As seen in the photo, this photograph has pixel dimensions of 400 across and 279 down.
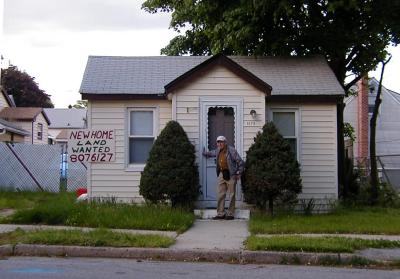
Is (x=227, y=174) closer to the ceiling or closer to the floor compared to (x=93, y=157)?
closer to the floor

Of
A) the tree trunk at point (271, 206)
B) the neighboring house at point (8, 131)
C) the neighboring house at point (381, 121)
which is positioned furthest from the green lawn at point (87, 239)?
the neighboring house at point (381, 121)

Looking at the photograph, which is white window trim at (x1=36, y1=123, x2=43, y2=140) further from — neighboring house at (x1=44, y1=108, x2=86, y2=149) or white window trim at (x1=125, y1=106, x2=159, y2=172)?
white window trim at (x1=125, y1=106, x2=159, y2=172)

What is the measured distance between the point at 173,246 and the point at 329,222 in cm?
414

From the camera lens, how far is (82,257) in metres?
9.31

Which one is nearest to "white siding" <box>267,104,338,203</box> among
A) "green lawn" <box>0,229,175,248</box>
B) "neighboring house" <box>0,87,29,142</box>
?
"green lawn" <box>0,229,175,248</box>

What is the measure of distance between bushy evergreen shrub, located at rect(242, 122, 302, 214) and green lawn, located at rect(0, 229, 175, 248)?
11.8ft

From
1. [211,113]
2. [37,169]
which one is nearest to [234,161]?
[211,113]

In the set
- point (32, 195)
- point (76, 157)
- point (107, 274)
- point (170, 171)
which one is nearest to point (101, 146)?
point (76, 157)

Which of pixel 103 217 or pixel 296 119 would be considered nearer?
pixel 103 217

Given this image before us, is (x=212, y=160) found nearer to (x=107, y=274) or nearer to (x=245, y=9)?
(x=245, y=9)

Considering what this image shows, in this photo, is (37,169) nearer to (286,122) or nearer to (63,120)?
(286,122)

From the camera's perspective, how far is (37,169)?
2142cm

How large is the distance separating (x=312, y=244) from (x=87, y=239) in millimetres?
3593

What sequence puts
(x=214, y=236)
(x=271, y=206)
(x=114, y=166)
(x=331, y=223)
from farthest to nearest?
(x=114, y=166), (x=271, y=206), (x=331, y=223), (x=214, y=236)
